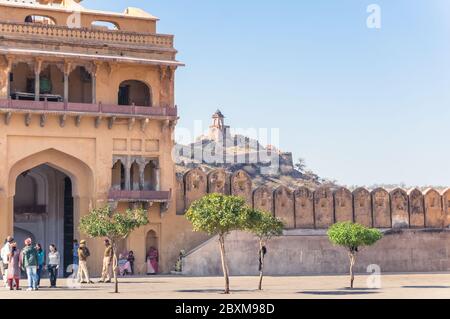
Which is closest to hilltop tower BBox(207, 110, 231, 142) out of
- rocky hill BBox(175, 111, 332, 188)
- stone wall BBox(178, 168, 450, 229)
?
rocky hill BBox(175, 111, 332, 188)

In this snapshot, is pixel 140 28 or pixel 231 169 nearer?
pixel 140 28

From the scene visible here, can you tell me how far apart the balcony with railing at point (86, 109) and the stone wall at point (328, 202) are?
2.75 metres

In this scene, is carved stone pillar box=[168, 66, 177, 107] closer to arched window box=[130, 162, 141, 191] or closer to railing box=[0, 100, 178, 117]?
railing box=[0, 100, 178, 117]

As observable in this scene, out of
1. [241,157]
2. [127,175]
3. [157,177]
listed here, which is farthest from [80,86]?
[241,157]

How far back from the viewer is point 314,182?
252ft

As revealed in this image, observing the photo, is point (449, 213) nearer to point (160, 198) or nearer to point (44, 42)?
point (160, 198)

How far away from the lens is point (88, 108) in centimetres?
3191

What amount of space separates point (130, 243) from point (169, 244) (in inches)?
60.5

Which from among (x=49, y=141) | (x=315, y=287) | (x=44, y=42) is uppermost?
(x=44, y=42)

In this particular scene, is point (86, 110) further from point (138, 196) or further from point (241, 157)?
point (241, 157)

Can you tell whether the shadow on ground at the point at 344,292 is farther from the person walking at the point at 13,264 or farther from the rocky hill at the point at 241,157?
the rocky hill at the point at 241,157
